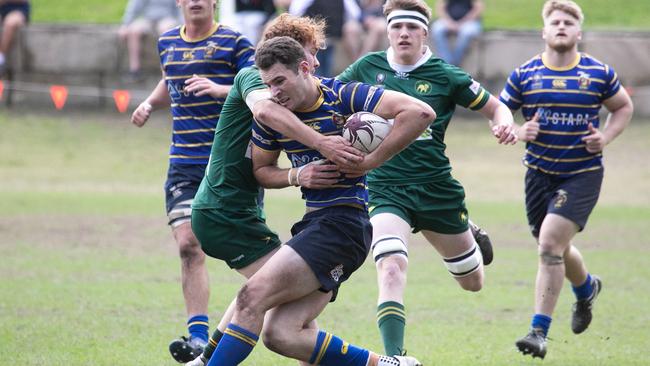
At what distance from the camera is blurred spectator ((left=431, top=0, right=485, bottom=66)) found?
19219mm

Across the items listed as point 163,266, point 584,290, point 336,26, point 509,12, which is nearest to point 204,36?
point 584,290

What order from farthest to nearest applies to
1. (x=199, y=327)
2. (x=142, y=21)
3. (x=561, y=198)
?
(x=142, y=21) < (x=561, y=198) < (x=199, y=327)

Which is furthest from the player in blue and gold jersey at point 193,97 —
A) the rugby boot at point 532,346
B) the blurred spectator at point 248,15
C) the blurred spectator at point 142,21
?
the blurred spectator at point 142,21

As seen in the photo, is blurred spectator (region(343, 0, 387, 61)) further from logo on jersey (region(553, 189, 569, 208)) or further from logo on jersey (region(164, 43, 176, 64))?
logo on jersey (region(164, 43, 176, 64))

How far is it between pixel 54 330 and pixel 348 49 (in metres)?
11.8

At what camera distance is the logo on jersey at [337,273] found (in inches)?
232

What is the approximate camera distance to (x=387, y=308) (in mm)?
6691

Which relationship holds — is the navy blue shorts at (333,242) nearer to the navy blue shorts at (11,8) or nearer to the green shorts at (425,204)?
the green shorts at (425,204)

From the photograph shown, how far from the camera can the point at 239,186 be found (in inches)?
247

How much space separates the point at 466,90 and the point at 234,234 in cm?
203

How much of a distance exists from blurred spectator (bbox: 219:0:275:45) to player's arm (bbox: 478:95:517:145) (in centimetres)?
1138

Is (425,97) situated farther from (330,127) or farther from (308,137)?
(308,137)

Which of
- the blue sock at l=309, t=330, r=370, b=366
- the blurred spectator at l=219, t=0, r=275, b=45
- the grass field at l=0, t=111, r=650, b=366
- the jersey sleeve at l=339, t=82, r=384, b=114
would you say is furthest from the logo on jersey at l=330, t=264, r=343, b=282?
the blurred spectator at l=219, t=0, r=275, b=45

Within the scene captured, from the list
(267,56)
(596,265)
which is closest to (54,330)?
(267,56)
